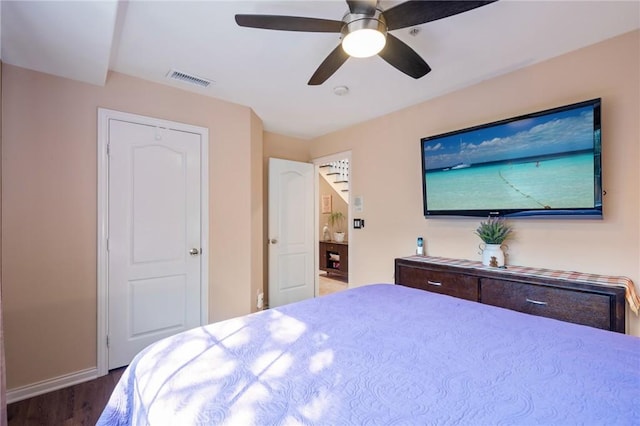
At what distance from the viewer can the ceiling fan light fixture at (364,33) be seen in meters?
1.47

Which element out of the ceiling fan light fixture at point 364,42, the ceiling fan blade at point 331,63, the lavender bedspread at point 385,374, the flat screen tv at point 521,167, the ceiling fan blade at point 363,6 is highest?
the ceiling fan blade at point 363,6

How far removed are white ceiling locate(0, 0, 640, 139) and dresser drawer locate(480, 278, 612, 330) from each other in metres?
1.69

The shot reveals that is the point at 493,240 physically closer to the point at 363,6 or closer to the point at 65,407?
the point at 363,6

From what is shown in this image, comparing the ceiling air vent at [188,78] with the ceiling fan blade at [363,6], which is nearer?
the ceiling fan blade at [363,6]

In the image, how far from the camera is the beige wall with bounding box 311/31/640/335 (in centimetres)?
197

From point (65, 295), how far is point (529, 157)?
3.65 m

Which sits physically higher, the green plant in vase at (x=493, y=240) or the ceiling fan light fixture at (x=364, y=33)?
the ceiling fan light fixture at (x=364, y=33)

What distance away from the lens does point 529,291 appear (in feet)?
6.70

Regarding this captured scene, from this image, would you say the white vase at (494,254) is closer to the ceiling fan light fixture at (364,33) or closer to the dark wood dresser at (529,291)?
the dark wood dresser at (529,291)

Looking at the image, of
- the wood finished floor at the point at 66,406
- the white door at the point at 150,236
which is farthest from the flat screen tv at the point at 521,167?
the wood finished floor at the point at 66,406

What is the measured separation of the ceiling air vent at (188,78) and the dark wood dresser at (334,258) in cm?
368

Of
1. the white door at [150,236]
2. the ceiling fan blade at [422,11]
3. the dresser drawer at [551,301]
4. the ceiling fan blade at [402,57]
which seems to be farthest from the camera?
the white door at [150,236]

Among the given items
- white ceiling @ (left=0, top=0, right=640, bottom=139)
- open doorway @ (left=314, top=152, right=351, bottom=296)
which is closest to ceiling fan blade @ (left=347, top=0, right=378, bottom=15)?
white ceiling @ (left=0, top=0, right=640, bottom=139)

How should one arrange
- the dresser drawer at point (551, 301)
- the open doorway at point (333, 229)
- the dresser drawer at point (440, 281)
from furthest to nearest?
the open doorway at point (333, 229) < the dresser drawer at point (440, 281) < the dresser drawer at point (551, 301)
